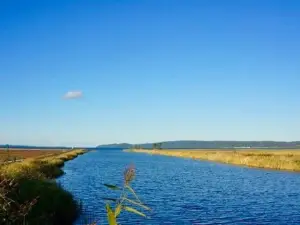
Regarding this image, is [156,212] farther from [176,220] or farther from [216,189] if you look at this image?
[216,189]

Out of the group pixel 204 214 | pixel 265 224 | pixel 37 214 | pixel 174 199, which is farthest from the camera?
pixel 174 199

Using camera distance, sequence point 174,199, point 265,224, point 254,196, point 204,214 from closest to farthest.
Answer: point 265,224
point 204,214
point 174,199
point 254,196

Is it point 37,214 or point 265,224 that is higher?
point 37,214

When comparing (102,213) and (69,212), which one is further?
(102,213)

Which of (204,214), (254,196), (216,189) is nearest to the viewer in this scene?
(204,214)

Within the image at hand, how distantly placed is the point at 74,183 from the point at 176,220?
19438 mm

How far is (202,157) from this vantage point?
105625 millimetres

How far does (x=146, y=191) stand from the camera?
34.4 m

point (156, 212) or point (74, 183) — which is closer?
point (156, 212)

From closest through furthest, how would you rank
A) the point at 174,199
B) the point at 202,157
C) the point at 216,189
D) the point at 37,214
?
the point at 37,214 → the point at 174,199 → the point at 216,189 → the point at 202,157

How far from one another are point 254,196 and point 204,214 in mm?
9996

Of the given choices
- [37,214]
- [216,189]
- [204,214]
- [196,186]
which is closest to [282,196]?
[216,189]

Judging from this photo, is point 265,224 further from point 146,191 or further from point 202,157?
point 202,157

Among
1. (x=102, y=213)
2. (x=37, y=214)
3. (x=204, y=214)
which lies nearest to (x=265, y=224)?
(x=204, y=214)
